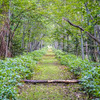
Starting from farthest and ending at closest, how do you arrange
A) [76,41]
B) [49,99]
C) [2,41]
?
[76,41] < [2,41] < [49,99]

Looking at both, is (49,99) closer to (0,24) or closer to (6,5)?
(0,24)

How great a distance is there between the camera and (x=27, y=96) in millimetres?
4539

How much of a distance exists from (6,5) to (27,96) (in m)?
7.39

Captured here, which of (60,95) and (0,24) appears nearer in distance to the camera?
(60,95)

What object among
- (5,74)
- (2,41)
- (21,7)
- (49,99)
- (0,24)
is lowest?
(49,99)

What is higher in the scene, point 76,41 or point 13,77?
point 76,41

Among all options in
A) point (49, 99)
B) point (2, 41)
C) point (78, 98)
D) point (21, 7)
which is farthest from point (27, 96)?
point (21, 7)

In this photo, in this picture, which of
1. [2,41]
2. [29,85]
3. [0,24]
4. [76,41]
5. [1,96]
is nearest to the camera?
[1,96]

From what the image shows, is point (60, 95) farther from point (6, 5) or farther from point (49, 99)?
point (6, 5)

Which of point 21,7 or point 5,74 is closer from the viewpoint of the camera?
point 5,74

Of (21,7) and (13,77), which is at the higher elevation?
(21,7)

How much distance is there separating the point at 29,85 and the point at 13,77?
136 centimetres

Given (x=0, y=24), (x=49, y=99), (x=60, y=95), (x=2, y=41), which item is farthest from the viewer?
(x=2, y=41)

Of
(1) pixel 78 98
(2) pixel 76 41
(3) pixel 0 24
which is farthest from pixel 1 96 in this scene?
(2) pixel 76 41
